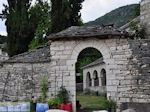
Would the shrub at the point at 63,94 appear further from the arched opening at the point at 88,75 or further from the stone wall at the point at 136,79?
the arched opening at the point at 88,75

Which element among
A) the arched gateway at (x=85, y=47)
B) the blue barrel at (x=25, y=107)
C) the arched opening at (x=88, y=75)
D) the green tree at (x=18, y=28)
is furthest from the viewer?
the arched opening at (x=88, y=75)

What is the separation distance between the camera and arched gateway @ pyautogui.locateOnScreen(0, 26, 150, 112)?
1559 cm

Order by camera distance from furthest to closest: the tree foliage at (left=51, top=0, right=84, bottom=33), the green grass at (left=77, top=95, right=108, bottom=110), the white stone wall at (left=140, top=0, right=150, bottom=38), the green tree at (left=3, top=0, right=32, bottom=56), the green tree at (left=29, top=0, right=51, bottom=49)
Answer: the green tree at (left=29, top=0, right=51, bottom=49) → the green tree at (left=3, top=0, right=32, bottom=56) → the tree foliage at (left=51, top=0, right=84, bottom=33) → the white stone wall at (left=140, top=0, right=150, bottom=38) → the green grass at (left=77, top=95, right=108, bottom=110)

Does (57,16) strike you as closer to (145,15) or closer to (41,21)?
(145,15)

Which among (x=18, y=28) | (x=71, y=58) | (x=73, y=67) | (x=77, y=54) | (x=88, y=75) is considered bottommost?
(x=73, y=67)

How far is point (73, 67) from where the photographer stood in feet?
53.3

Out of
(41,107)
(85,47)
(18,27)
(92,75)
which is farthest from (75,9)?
(41,107)

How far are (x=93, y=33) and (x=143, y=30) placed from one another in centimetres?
555

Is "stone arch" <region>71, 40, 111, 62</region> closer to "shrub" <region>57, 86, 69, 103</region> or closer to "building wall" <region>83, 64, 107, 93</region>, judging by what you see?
"shrub" <region>57, 86, 69, 103</region>

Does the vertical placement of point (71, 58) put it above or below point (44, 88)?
above

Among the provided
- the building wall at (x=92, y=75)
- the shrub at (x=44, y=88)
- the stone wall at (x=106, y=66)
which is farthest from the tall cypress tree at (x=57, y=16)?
the shrub at (x=44, y=88)

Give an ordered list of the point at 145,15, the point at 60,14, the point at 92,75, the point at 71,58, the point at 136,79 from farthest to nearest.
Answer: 1. the point at 92,75
2. the point at 60,14
3. the point at 145,15
4. the point at 71,58
5. the point at 136,79

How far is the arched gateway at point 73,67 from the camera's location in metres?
15.6

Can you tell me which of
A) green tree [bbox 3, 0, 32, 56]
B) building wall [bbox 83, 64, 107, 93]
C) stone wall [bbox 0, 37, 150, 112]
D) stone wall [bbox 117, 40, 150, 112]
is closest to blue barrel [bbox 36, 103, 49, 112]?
stone wall [bbox 0, 37, 150, 112]
